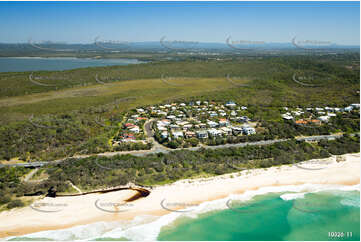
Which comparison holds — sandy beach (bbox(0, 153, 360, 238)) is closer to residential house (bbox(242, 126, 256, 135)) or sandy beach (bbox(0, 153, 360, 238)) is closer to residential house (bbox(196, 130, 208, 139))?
residential house (bbox(242, 126, 256, 135))

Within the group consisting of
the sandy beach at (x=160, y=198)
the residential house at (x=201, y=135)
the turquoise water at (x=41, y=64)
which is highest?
the turquoise water at (x=41, y=64)

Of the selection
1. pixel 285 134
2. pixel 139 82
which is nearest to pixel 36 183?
pixel 285 134

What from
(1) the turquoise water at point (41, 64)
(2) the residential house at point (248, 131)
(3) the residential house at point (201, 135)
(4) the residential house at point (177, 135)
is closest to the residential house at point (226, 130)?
(2) the residential house at point (248, 131)

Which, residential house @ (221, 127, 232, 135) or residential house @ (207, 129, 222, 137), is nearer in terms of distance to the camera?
residential house @ (207, 129, 222, 137)

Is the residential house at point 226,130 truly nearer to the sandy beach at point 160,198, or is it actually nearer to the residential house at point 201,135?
the residential house at point 201,135

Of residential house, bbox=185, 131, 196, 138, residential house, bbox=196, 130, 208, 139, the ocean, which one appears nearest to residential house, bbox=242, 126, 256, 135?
residential house, bbox=196, 130, 208, 139

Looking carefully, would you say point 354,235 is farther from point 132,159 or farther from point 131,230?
point 132,159

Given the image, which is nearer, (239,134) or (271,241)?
(271,241)
